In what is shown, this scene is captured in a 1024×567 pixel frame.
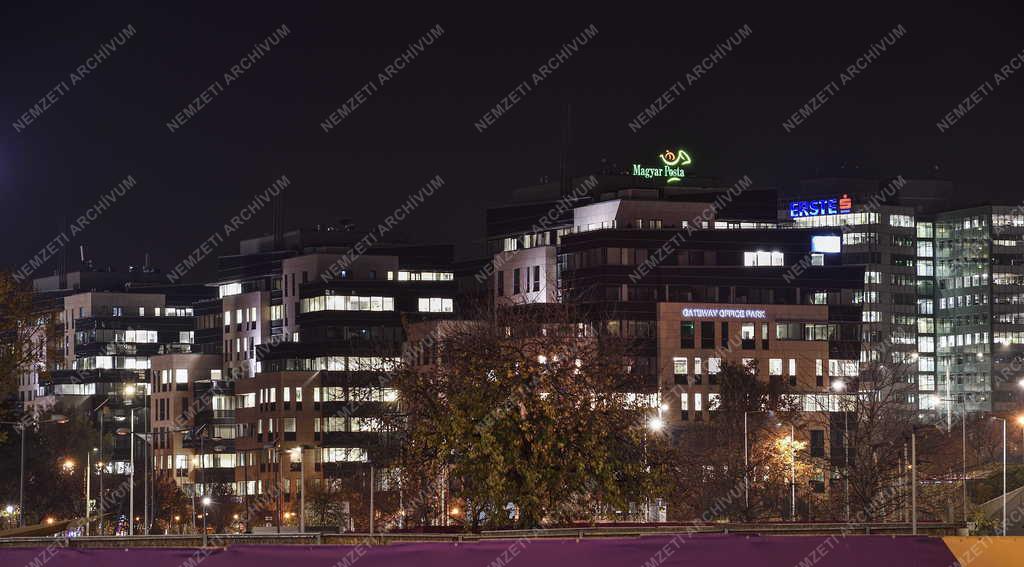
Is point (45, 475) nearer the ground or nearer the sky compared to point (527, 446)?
nearer the ground

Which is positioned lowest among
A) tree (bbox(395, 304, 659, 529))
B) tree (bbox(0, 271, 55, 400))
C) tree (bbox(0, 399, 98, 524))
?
tree (bbox(0, 399, 98, 524))

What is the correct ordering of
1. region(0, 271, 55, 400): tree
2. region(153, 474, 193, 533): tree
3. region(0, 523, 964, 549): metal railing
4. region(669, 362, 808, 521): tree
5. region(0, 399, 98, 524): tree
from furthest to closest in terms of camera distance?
region(153, 474, 193, 533): tree → region(0, 399, 98, 524): tree → region(669, 362, 808, 521): tree → region(0, 271, 55, 400): tree → region(0, 523, 964, 549): metal railing

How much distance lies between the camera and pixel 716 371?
7402 inches

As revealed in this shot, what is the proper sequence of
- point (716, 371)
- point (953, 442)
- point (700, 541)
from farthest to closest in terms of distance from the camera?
point (716, 371) → point (953, 442) → point (700, 541)

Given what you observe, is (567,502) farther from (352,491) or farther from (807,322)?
(807,322)

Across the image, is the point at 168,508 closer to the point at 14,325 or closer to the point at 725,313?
the point at 725,313

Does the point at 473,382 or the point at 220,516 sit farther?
the point at 220,516

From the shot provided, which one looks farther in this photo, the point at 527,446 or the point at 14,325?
the point at 14,325

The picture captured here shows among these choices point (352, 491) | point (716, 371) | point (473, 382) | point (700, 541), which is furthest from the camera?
point (716, 371)

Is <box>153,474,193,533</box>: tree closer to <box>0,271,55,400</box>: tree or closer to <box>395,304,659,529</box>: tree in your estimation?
<box>0,271,55,400</box>: tree

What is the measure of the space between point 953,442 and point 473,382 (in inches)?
4664

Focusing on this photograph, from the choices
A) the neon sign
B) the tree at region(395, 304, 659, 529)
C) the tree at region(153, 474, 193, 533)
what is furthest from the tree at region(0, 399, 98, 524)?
the tree at region(395, 304, 659, 529)

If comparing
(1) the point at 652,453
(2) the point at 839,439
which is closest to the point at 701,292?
(2) the point at 839,439

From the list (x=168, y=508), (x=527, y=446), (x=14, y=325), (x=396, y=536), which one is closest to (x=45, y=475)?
(x=168, y=508)
